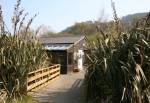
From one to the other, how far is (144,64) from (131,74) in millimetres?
544

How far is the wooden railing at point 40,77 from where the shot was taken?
13.3m

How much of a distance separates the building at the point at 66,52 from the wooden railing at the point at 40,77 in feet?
23.9

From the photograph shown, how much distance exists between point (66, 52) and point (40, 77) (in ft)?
37.3

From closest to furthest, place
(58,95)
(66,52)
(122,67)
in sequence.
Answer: (122,67) < (58,95) < (66,52)

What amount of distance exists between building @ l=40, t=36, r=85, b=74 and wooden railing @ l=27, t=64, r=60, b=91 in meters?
7.28

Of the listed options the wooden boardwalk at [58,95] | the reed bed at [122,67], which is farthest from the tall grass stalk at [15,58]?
the reed bed at [122,67]

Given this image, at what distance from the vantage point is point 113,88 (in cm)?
870

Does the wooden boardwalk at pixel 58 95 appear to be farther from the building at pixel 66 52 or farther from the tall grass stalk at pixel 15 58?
the building at pixel 66 52

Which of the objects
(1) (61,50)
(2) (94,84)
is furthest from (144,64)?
(1) (61,50)

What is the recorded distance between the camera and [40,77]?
49.4 ft

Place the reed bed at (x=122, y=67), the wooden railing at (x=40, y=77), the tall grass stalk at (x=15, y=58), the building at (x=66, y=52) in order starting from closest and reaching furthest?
1. the reed bed at (x=122, y=67)
2. the tall grass stalk at (x=15, y=58)
3. the wooden railing at (x=40, y=77)
4. the building at (x=66, y=52)

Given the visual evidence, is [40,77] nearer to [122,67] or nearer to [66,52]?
[122,67]

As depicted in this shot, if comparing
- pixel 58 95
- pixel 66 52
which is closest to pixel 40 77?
pixel 58 95

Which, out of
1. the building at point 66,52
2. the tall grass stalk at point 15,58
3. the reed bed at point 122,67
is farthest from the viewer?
→ the building at point 66,52
